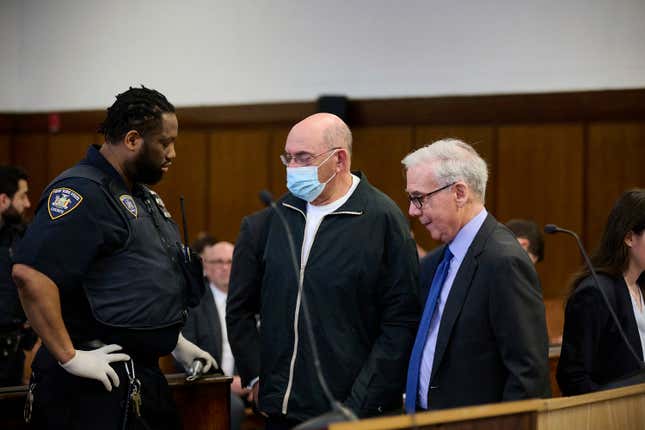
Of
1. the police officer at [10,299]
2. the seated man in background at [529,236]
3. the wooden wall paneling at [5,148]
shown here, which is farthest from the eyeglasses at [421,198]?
the wooden wall paneling at [5,148]

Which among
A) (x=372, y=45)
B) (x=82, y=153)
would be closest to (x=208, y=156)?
(x=82, y=153)

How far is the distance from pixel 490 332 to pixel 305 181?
0.80 m

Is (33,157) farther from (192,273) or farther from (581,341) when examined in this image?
(581,341)

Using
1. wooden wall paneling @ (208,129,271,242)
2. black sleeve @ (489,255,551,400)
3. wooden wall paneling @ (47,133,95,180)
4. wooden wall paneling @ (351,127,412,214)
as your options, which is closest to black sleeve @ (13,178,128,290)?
black sleeve @ (489,255,551,400)

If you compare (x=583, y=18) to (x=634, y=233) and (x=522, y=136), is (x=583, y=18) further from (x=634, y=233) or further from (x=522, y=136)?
(x=634, y=233)

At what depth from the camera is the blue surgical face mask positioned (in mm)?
3182

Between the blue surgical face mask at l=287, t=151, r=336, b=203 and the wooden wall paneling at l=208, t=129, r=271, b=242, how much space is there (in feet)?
18.3

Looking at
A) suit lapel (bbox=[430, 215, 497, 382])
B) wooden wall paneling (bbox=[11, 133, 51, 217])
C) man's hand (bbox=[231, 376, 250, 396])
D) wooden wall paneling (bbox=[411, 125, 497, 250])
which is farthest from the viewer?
wooden wall paneling (bbox=[11, 133, 51, 217])

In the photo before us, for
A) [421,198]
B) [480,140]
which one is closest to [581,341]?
[421,198]

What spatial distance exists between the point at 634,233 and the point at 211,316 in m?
2.64

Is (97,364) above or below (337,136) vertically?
below

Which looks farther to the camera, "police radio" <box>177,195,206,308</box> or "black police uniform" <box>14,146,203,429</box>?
"police radio" <box>177,195,206,308</box>

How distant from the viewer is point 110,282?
3.04 metres

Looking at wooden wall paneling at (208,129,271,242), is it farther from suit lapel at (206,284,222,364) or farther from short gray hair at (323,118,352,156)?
short gray hair at (323,118,352,156)
